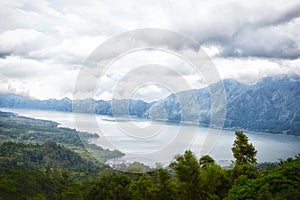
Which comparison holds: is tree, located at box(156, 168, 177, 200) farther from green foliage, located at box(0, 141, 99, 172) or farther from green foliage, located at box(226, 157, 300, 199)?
green foliage, located at box(0, 141, 99, 172)

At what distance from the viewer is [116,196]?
87.0 ft

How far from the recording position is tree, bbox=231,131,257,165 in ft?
67.2

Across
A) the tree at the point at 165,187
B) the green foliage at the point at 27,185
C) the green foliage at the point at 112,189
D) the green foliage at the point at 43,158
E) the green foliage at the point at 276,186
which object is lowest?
the green foliage at the point at 43,158

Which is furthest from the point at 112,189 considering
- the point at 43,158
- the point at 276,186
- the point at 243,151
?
the point at 43,158

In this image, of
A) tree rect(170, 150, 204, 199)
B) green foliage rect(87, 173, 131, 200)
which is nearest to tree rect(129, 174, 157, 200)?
tree rect(170, 150, 204, 199)

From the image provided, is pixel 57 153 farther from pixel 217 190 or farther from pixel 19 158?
pixel 217 190

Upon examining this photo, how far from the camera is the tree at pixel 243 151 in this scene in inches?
806

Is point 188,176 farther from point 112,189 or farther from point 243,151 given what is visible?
point 112,189

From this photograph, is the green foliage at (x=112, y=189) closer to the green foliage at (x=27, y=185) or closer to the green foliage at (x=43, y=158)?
the green foliage at (x=27, y=185)

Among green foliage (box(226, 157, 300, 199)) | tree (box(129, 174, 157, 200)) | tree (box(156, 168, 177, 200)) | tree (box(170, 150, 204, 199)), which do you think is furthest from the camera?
tree (box(129, 174, 157, 200))

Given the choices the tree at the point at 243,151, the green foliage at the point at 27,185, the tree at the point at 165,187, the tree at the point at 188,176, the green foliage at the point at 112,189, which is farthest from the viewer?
the green foliage at the point at 27,185

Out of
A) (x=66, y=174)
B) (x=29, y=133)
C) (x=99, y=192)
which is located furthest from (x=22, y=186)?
(x=29, y=133)

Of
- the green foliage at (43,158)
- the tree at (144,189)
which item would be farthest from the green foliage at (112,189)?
the green foliage at (43,158)

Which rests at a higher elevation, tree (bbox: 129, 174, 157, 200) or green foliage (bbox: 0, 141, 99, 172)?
tree (bbox: 129, 174, 157, 200)
